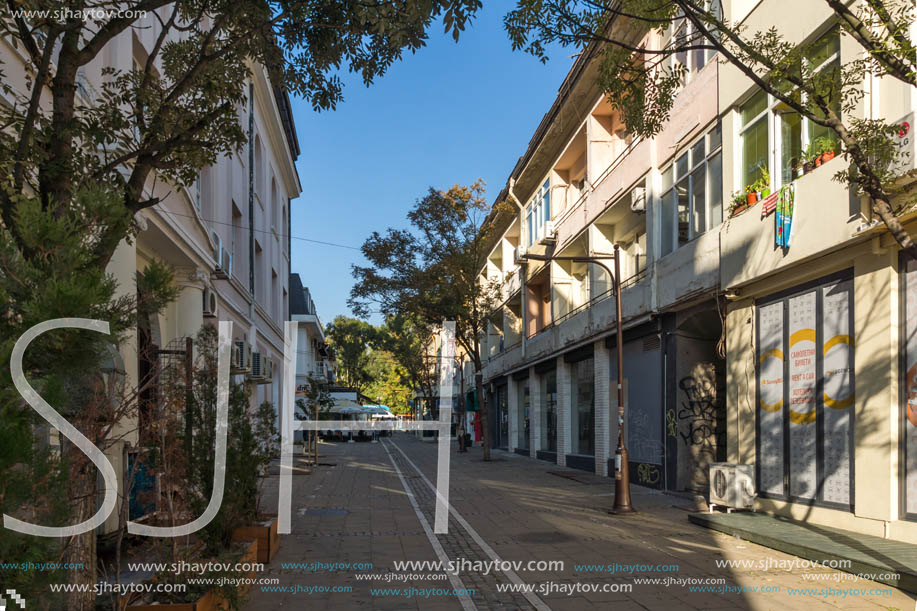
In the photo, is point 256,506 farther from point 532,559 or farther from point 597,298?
point 597,298

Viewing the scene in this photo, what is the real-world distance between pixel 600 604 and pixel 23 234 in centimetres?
589

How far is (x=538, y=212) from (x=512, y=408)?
1041 cm

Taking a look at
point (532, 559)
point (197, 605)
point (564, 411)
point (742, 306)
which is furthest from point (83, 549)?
point (564, 411)

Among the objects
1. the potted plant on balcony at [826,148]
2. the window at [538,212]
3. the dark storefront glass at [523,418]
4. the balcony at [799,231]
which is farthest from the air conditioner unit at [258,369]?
the potted plant on balcony at [826,148]

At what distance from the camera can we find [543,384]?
30.5m

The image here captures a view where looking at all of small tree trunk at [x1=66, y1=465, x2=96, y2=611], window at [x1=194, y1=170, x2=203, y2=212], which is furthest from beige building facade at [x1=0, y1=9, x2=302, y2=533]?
small tree trunk at [x1=66, y1=465, x2=96, y2=611]

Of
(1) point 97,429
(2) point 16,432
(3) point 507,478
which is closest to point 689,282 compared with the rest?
(3) point 507,478

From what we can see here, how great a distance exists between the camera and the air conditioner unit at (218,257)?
58.0 ft

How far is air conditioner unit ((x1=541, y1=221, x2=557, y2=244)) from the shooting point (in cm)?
2702

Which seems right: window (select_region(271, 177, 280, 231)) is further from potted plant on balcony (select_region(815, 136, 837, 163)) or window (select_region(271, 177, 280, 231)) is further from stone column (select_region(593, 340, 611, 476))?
potted plant on balcony (select_region(815, 136, 837, 163))

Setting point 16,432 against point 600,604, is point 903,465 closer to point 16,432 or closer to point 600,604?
point 600,604

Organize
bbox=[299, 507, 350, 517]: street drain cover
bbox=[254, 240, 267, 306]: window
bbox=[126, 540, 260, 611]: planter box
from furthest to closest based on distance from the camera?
1. bbox=[254, 240, 267, 306]: window
2. bbox=[299, 507, 350, 517]: street drain cover
3. bbox=[126, 540, 260, 611]: planter box

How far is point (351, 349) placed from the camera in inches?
3054

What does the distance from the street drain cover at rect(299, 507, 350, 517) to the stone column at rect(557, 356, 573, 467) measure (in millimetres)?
13105
